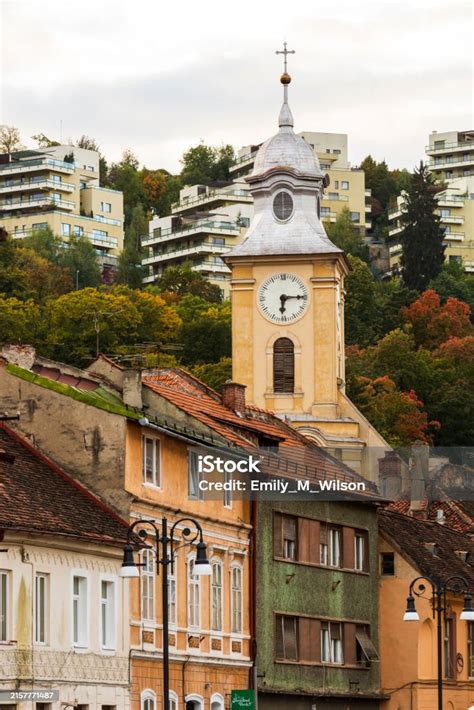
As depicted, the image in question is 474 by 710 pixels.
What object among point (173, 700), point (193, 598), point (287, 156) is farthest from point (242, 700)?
point (287, 156)

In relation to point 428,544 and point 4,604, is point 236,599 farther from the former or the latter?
point 4,604

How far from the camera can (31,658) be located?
2083 inches

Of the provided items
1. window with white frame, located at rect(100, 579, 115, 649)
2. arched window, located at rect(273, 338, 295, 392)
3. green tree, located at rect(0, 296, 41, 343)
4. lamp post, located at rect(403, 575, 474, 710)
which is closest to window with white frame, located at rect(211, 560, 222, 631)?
lamp post, located at rect(403, 575, 474, 710)

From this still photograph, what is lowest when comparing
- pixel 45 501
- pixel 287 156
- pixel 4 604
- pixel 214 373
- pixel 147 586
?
pixel 4 604

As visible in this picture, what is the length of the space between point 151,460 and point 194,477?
129 inches

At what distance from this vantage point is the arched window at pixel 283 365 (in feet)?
387

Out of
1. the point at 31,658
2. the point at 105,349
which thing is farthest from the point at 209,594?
the point at 105,349

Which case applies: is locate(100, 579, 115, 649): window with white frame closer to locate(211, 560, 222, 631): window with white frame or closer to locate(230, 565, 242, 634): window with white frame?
locate(211, 560, 222, 631): window with white frame

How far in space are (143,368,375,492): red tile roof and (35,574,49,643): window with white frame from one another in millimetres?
12951

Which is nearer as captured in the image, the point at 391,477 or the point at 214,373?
the point at 391,477

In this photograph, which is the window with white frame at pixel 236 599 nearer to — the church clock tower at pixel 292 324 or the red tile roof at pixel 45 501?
the red tile roof at pixel 45 501

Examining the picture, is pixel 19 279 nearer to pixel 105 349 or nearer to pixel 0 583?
pixel 105 349

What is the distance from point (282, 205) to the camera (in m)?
123

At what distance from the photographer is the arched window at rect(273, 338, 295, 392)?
387ft
